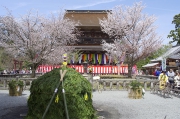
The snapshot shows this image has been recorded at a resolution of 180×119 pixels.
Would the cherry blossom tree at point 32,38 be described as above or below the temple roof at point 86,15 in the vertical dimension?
below

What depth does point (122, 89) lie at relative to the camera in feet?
64.2

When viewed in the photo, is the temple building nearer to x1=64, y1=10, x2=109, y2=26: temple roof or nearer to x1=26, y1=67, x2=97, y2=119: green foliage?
x1=64, y1=10, x2=109, y2=26: temple roof

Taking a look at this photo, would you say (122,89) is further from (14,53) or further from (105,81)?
(14,53)

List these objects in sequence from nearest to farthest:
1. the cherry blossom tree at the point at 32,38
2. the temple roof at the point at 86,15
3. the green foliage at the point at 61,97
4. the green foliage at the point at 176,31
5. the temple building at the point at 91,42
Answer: the green foliage at the point at 61,97 → the cherry blossom tree at the point at 32,38 → the temple building at the point at 91,42 → the temple roof at the point at 86,15 → the green foliage at the point at 176,31

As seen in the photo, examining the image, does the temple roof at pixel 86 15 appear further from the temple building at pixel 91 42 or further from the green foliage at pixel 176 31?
the green foliage at pixel 176 31

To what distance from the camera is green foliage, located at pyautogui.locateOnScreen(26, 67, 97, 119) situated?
22.2ft

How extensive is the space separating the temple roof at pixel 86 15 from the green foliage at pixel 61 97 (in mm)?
28374

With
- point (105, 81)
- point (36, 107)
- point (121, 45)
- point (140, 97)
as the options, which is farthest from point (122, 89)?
point (36, 107)

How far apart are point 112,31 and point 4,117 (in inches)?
798

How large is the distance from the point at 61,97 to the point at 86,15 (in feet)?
110

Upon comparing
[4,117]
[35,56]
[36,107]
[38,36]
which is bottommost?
[4,117]

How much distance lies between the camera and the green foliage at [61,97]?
678 centimetres

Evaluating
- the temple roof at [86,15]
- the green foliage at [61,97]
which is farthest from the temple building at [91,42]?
the green foliage at [61,97]

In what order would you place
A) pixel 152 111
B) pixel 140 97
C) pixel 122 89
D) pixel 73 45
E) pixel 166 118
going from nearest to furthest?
pixel 166 118, pixel 152 111, pixel 140 97, pixel 122 89, pixel 73 45
